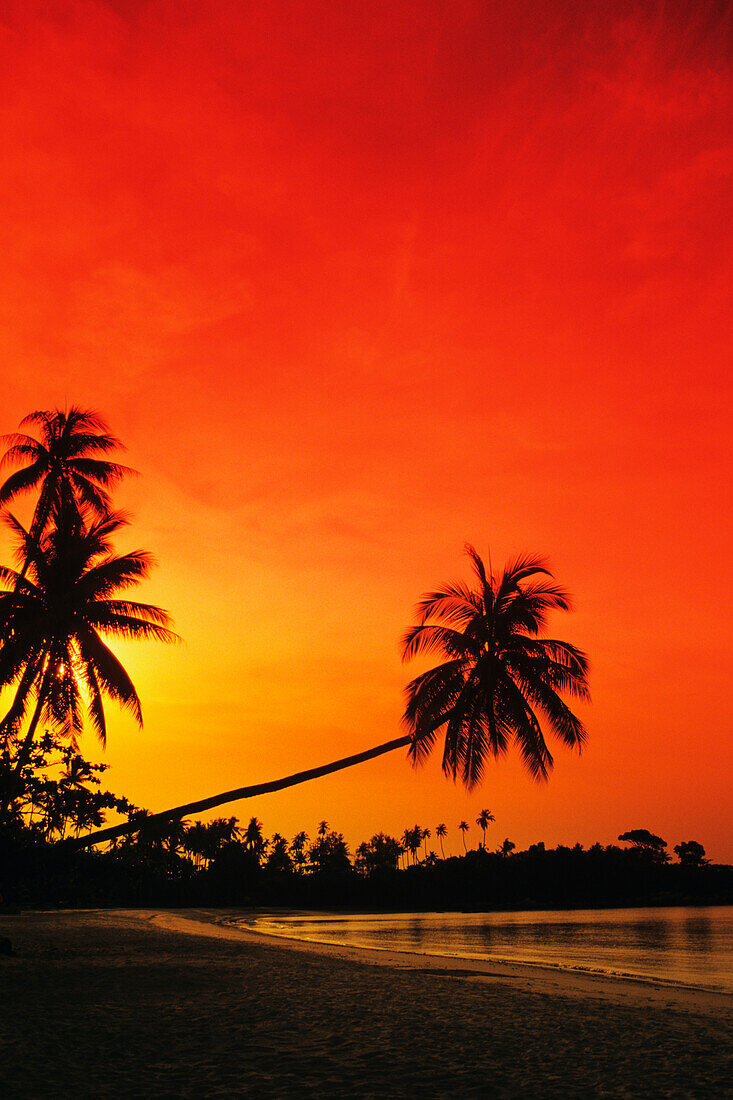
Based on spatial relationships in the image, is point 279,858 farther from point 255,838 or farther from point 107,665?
point 107,665

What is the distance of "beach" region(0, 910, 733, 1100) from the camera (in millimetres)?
5680

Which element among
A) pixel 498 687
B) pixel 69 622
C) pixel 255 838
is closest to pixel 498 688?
pixel 498 687

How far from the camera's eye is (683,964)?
822 inches

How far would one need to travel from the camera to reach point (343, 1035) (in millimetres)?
7516

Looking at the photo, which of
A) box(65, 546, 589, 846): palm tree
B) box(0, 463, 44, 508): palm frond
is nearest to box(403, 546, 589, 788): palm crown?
box(65, 546, 589, 846): palm tree

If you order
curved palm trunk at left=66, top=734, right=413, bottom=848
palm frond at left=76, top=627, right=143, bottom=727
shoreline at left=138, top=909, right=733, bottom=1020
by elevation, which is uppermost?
palm frond at left=76, top=627, right=143, bottom=727

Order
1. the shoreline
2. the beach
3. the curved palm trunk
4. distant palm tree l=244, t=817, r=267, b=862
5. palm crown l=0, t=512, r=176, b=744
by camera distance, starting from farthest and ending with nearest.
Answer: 1. distant palm tree l=244, t=817, r=267, b=862
2. palm crown l=0, t=512, r=176, b=744
3. the curved palm trunk
4. the shoreline
5. the beach

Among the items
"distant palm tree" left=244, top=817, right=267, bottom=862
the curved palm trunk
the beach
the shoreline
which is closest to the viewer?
the beach

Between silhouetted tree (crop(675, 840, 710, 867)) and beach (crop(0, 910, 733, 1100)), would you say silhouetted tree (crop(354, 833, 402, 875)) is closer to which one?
silhouetted tree (crop(675, 840, 710, 867))

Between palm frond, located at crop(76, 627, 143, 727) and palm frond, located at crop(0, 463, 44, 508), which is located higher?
palm frond, located at crop(0, 463, 44, 508)

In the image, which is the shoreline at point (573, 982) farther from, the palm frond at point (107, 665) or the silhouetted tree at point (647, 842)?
the silhouetted tree at point (647, 842)

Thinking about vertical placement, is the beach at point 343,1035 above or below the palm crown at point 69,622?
below

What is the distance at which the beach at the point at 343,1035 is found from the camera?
5.68 m

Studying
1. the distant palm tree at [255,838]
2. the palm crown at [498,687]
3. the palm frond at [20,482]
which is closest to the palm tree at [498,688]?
the palm crown at [498,687]
